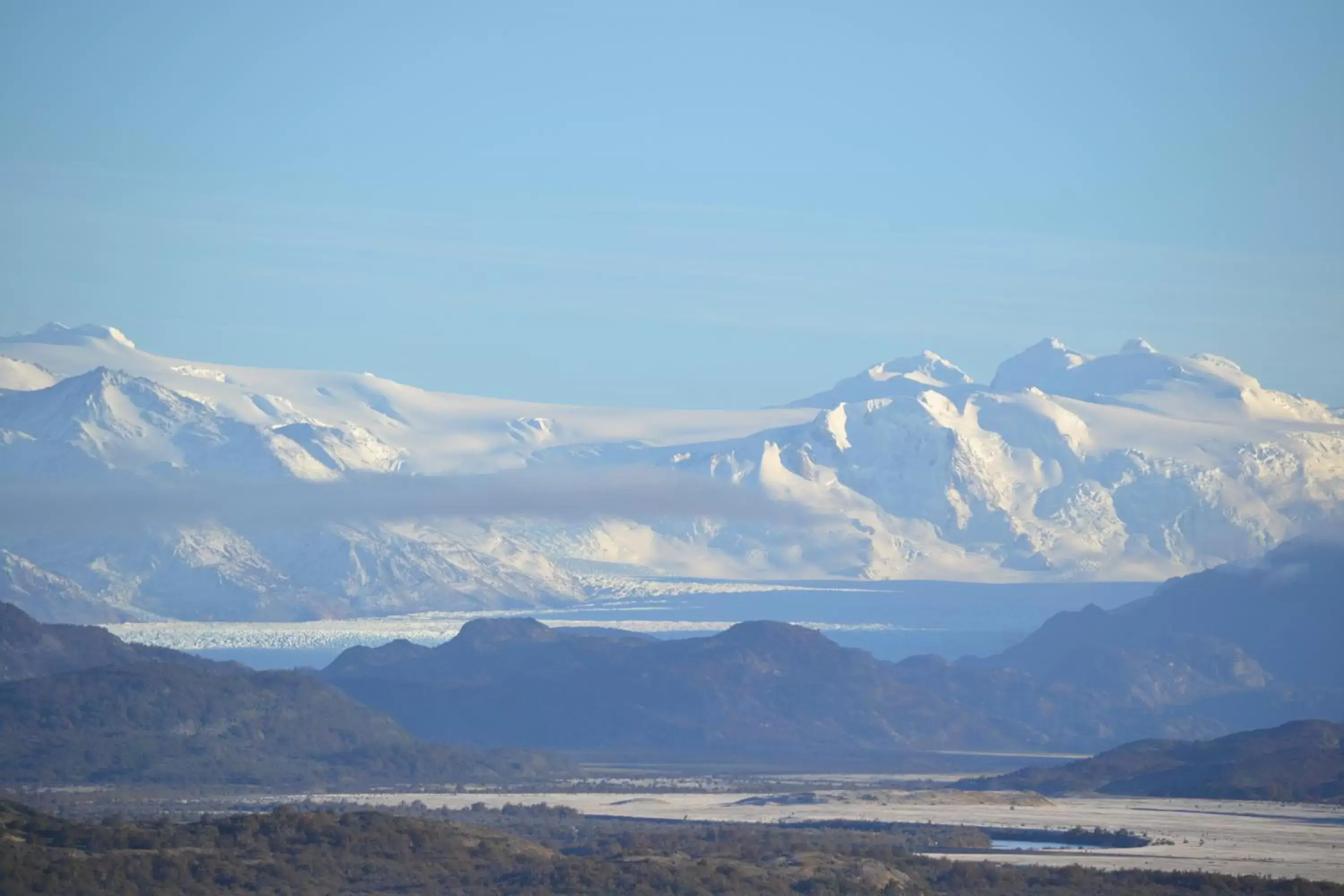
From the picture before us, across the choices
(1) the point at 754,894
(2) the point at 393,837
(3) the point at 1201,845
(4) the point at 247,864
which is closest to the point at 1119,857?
(3) the point at 1201,845

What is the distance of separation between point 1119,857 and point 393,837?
47.3 metres

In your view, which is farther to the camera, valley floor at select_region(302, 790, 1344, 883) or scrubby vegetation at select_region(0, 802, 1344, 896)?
valley floor at select_region(302, 790, 1344, 883)

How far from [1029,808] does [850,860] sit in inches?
2233

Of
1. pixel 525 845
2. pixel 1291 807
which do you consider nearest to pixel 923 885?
pixel 525 845

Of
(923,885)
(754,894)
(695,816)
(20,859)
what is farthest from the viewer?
(695,816)

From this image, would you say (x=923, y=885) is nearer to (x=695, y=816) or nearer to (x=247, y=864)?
(x=247, y=864)

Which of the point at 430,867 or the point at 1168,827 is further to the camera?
the point at 1168,827

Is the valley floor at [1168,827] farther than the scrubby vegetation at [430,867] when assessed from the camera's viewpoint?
Yes

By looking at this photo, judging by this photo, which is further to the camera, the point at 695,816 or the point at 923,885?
the point at 695,816

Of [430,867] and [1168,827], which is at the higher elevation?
[1168,827]

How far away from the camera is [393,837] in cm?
14062

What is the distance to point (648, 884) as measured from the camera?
132000 millimetres

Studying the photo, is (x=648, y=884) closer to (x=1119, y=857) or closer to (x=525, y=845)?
(x=525, y=845)

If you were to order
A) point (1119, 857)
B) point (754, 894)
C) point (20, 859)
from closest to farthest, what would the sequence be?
point (20, 859) → point (754, 894) → point (1119, 857)
